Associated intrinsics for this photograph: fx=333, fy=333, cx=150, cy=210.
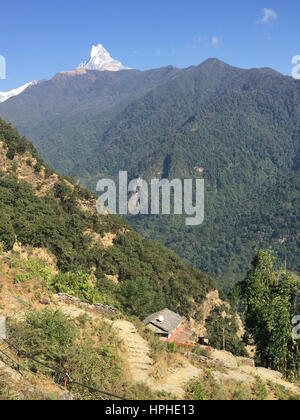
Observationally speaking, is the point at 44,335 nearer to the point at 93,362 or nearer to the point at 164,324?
the point at 93,362

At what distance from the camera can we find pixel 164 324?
98.0ft

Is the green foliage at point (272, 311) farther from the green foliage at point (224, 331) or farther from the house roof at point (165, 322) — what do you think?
the green foliage at point (224, 331)

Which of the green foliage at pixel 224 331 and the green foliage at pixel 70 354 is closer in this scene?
the green foliage at pixel 70 354

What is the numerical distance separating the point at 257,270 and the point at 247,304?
232 centimetres

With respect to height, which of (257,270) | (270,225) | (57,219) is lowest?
(270,225)

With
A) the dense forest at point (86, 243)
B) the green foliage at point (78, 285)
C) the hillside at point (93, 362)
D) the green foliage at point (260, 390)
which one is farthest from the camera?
the dense forest at point (86, 243)

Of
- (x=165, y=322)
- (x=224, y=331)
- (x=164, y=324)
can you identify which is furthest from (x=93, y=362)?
(x=224, y=331)

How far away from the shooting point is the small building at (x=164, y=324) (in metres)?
28.7

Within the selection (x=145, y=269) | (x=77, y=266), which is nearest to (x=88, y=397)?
(x=77, y=266)

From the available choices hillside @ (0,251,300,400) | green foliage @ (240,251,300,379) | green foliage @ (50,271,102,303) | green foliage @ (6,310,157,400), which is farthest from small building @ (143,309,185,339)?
green foliage @ (6,310,157,400)

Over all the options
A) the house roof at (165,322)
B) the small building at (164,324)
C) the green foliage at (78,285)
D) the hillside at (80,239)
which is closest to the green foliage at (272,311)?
the small building at (164,324)

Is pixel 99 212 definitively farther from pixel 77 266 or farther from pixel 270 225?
pixel 270 225

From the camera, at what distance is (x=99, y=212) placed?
4334 centimetres
